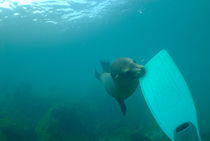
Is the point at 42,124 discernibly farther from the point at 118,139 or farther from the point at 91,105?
the point at 91,105

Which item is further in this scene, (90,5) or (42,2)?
(90,5)

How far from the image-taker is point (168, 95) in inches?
196

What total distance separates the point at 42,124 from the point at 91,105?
9988 millimetres

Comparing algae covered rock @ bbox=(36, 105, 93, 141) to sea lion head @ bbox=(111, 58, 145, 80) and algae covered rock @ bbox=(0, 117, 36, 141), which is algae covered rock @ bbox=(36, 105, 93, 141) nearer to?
algae covered rock @ bbox=(0, 117, 36, 141)

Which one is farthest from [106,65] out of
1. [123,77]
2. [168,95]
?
[168,95]

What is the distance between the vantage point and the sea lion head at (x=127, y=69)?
3576mm

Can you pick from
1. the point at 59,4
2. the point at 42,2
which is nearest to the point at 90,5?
the point at 59,4

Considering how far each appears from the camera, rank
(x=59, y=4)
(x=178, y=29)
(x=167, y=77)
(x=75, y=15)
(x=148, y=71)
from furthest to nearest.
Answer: (x=178, y=29), (x=75, y=15), (x=59, y=4), (x=167, y=77), (x=148, y=71)

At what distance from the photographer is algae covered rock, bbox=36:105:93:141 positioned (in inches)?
509

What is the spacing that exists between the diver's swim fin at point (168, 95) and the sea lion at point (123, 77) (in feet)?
1.83

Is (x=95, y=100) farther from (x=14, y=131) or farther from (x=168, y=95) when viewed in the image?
(x=168, y=95)

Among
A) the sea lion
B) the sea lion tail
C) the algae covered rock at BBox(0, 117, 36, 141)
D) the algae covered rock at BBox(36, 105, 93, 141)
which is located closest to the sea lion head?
the sea lion

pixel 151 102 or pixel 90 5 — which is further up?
pixel 90 5

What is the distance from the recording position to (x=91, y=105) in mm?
23234
